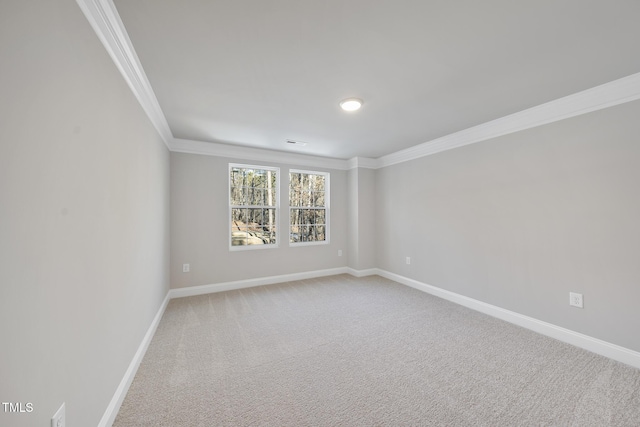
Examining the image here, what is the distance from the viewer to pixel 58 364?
41.0 inches

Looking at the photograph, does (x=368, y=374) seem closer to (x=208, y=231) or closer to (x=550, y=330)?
(x=550, y=330)

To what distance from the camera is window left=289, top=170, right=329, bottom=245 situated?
485 centimetres

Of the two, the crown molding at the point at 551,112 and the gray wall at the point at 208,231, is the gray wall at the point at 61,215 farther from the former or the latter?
the crown molding at the point at 551,112

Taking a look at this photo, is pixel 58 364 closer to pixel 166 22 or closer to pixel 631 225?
pixel 166 22

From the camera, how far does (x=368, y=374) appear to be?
2010 mm

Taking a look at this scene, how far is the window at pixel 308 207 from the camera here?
191 inches

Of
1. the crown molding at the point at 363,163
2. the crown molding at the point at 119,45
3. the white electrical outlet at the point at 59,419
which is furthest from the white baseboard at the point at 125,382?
the crown molding at the point at 363,163

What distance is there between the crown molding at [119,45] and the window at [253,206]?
195 cm

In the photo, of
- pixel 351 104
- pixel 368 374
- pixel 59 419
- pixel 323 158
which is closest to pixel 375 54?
pixel 351 104

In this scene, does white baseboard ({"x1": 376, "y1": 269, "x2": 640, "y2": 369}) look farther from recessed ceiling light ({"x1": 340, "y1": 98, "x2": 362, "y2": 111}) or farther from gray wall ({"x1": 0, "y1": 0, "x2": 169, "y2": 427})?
gray wall ({"x1": 0, "y1": 0, "x2": 169, "y2": 427})

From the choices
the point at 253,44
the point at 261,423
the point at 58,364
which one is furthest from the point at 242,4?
the point at 261,423

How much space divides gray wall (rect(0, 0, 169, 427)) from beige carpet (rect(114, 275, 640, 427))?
0.55 m

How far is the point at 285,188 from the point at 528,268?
12.0 feet

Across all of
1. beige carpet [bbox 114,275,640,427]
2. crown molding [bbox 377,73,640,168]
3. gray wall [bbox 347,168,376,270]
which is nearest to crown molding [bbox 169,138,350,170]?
gray wall [bbox 347,168,376,270]
